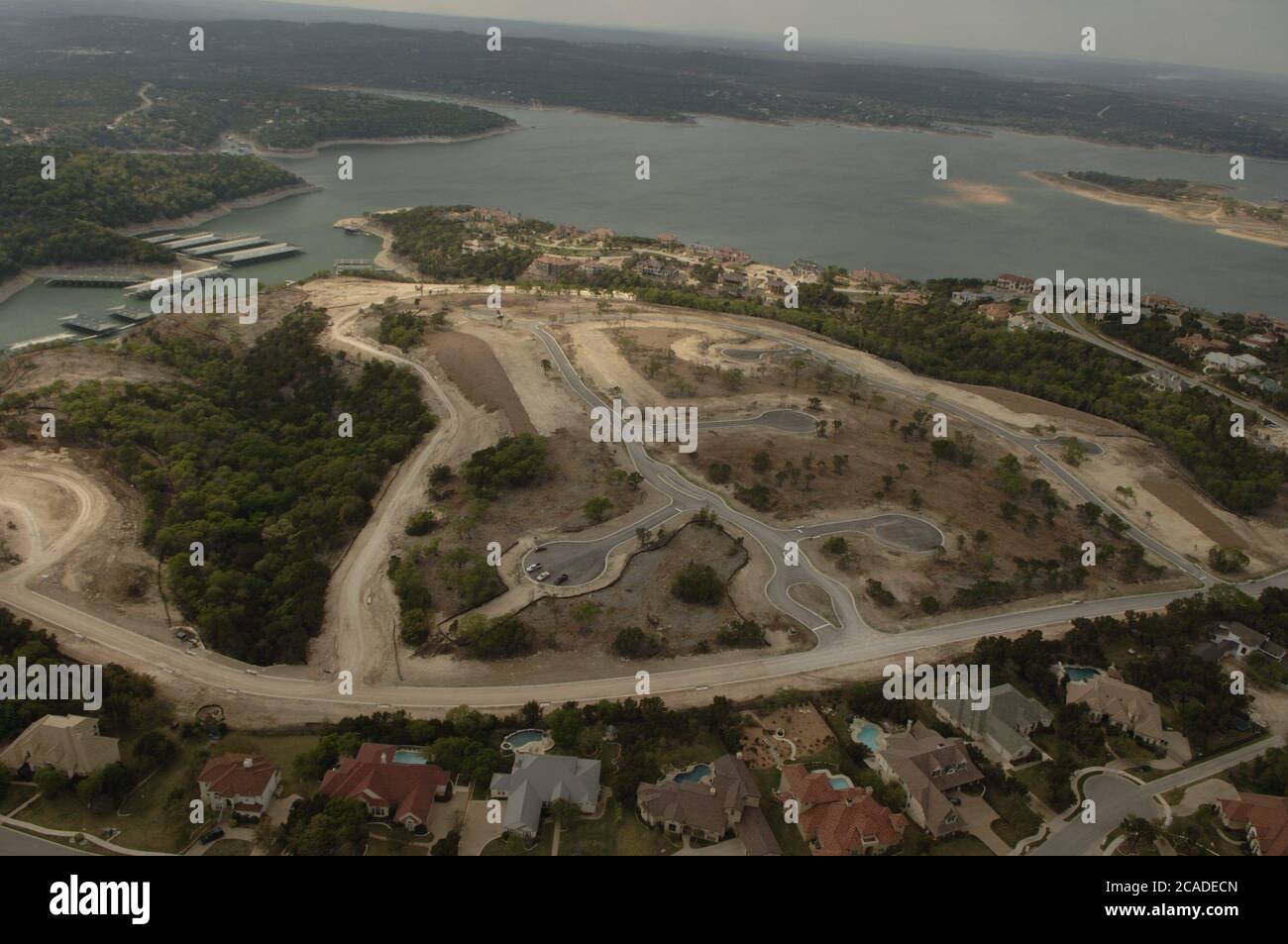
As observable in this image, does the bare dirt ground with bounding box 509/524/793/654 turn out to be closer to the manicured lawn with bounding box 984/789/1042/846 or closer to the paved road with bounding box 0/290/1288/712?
the paved road with bounding box 0/290/1288/712

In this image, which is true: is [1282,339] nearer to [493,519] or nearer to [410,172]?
[493,519]

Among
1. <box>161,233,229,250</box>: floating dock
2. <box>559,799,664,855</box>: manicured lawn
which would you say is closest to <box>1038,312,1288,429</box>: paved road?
<box>559,799,664,855</box>: manicured lawn

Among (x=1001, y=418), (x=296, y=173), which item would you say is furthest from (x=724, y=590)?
(x=296, y=173)

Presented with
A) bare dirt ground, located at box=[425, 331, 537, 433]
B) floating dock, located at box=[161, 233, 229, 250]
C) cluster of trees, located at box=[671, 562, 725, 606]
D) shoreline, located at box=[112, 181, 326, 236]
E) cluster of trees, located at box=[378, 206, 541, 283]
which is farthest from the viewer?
A: shoreline, located at box=[112, 181, 326, 236]

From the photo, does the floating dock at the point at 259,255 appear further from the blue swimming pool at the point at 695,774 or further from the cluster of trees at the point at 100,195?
the blue swimming pool at the point at 695,774

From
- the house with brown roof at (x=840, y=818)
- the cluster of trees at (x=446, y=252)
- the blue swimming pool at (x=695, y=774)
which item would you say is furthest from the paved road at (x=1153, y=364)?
the cluster of trees at (x=446, y=252)

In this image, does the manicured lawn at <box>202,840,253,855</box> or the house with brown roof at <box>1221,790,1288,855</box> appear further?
the house with brown roof at <box>1221,790,1288,855</box>

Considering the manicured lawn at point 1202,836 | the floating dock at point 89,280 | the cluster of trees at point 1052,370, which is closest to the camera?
the manicured lawn at point 1202,836
